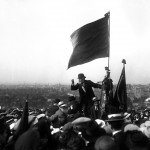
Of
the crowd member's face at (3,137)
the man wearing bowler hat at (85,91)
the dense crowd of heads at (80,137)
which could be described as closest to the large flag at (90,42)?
the man wearing bowler hat at (85,91)

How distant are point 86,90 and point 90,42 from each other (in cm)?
166

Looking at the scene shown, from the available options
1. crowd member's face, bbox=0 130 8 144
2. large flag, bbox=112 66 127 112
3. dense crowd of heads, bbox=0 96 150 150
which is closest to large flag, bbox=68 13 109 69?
large flag, bbox=112 66 127 112

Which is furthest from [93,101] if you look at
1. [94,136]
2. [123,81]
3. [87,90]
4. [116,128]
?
[94,136]

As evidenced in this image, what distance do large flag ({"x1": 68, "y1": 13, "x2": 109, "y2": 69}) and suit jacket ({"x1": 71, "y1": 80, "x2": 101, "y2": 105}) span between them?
0.72m

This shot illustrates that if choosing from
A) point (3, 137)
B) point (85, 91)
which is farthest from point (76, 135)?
point (85, 91)

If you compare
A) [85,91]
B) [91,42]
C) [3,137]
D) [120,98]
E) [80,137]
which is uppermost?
[91,42]

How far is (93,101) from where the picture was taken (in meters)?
12.6

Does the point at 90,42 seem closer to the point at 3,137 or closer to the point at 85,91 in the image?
the point at 85,91

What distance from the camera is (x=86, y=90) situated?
1259cm

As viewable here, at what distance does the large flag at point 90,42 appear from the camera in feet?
40.9

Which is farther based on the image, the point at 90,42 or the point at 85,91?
the point at 90,42

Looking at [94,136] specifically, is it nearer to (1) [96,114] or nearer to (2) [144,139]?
(2) [144,139]

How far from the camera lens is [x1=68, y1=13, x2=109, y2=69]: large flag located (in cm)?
1247

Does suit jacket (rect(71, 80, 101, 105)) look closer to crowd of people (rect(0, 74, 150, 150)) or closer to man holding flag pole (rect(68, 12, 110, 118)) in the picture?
man holding flag pole (rect(68, 12, 110, 118))
